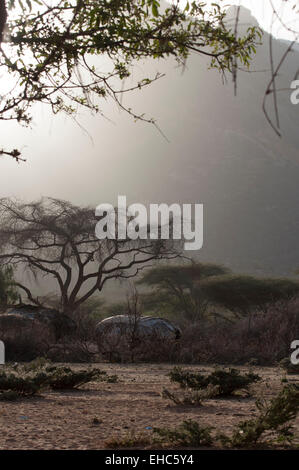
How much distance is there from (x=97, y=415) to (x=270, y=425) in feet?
5.59

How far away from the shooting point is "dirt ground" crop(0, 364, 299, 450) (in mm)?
4043

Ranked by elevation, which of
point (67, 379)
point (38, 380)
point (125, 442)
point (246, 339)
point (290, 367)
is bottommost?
point (246, 339)

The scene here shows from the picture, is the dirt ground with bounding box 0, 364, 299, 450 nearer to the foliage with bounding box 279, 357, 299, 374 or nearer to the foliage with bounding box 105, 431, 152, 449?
the foliage with bounding box 105, 431, 152, 449

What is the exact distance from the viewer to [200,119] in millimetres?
129625

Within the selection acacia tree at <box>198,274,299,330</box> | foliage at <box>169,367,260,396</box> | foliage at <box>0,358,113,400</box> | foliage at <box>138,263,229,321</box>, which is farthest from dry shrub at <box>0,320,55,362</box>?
foliage at <box>138,263,229,321</box>

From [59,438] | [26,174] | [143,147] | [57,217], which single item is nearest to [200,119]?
[143,147]

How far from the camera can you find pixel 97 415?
16.7ft

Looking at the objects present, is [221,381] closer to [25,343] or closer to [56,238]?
[25,343]

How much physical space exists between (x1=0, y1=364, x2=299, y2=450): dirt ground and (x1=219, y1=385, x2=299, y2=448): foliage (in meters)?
0.17

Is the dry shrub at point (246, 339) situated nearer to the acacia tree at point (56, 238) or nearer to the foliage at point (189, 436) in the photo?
the foliage at point (189, 436)

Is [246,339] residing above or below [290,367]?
below

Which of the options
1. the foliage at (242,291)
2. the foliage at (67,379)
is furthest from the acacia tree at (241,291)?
the foliage at (67,379)

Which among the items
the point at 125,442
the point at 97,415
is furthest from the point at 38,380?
the point at 125,442
